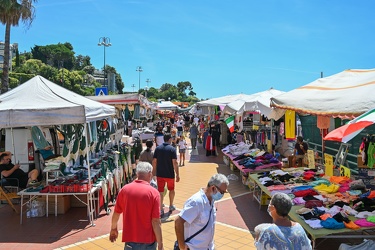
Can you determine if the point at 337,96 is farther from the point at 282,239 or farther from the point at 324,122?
the point at 282,239

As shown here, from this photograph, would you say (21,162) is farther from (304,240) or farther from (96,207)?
(304,240)

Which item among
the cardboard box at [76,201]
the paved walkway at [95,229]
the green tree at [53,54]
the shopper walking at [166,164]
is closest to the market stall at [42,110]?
the paved walkway at [95,229]

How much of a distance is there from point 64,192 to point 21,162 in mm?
4226

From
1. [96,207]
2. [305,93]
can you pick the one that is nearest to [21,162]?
[96,207]

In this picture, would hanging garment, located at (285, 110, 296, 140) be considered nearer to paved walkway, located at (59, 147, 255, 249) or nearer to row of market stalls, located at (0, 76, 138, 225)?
paved walkway, located at (59, 147, 255, 249)

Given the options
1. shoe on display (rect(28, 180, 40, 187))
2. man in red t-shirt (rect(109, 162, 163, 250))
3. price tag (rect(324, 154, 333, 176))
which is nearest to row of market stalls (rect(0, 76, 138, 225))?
shoe on display (rect(28, 180, 40, 187))

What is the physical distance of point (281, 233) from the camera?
103 inches

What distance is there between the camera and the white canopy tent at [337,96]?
4.98 metres

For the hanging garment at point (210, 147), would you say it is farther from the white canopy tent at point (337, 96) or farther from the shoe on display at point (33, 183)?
the shoe on display at point (33, 183)

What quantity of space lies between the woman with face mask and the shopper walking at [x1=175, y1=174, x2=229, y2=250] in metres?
0.52

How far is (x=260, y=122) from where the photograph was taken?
1471 centimetres

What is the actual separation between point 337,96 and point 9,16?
18749mm

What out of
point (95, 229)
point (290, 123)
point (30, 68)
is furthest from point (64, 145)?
point (30, 68)

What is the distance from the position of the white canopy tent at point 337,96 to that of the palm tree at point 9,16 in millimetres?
16357
